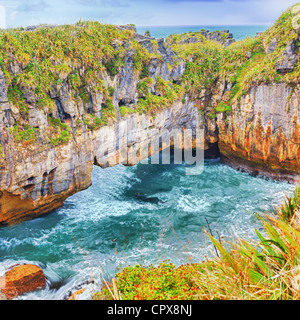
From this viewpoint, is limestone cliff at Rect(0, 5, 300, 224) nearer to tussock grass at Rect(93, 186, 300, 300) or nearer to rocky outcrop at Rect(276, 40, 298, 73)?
rocky outcrop at Rect(276, 40, 298, 73)

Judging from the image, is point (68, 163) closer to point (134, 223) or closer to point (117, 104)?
point (134, 223)

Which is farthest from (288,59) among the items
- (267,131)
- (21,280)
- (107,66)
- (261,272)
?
(21,280)

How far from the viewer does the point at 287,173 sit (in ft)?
48.3

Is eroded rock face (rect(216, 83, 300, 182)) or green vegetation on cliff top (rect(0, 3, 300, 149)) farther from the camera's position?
eroded rock face (rect(216, 83, 300, 182))

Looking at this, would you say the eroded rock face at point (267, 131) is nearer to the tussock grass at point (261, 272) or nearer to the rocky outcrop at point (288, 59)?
the rocky outcrop at point (288, 59)

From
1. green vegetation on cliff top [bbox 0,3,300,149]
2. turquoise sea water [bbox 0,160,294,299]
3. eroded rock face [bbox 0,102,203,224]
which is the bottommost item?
turquoise sea water [bbox 0,160,294,299]

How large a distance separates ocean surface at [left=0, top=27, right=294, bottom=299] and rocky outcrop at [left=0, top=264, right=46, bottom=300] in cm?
22

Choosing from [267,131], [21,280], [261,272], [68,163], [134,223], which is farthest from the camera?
[267,131]

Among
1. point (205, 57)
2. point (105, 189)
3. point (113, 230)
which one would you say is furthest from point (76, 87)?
point (205, 57)

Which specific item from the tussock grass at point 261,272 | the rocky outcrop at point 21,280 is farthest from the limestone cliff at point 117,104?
the tussock grass at point 261,272

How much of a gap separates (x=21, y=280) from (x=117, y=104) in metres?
8.57

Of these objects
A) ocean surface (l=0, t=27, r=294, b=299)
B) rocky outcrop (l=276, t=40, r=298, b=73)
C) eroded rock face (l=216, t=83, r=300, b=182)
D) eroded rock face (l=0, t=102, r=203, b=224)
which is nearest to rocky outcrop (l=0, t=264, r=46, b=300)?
ocean surface (l=0, t=27, r=294, b=299)

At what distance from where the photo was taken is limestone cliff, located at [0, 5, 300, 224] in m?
10.8

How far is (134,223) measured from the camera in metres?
11.6
